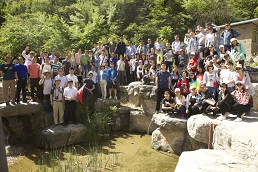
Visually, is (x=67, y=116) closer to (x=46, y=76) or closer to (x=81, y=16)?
(x=46, y=76)

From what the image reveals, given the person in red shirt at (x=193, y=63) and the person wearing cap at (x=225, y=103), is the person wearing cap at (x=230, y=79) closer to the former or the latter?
the person wearing cap at (x=225, y=103)

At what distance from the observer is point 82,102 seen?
1002cm

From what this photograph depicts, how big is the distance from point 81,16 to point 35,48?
658 centimetres

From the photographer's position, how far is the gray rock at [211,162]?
5152mm

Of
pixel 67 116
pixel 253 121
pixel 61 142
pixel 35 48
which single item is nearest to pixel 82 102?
pixel 67 116

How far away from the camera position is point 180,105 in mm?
8672

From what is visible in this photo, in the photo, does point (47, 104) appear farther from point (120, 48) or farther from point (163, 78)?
point (120, 48)

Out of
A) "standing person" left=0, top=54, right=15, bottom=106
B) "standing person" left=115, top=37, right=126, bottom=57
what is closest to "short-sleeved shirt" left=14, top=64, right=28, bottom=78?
"standing person" left=0, top=54, right=15, bottom=106

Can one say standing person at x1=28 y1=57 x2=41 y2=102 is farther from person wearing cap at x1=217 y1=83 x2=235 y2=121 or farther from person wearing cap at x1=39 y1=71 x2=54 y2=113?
person wearing cap at x1=217 y1=83 x2=235 y2=121

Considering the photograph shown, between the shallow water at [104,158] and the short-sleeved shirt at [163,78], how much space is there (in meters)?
2.42

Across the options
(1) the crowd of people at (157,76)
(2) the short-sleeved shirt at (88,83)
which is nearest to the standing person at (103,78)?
(1) the crowd of people at (157,76)

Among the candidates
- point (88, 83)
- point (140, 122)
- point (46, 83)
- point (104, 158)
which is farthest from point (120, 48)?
point (104, 158)

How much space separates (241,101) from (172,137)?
2.85 m

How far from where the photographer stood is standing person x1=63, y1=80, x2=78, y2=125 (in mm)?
9164
